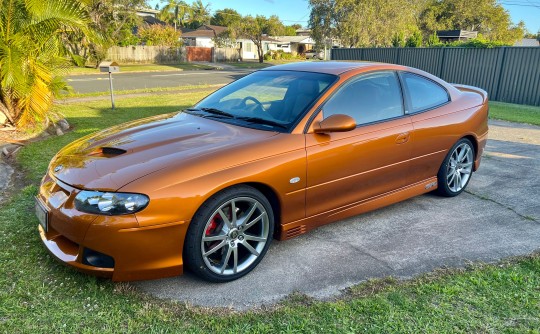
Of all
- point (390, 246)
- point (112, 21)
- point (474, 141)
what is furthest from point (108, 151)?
point (112, 21)

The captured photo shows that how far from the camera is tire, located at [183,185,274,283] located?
9.41 ft

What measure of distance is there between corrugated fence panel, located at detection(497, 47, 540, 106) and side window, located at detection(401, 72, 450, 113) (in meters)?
12.4

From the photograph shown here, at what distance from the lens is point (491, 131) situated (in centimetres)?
894

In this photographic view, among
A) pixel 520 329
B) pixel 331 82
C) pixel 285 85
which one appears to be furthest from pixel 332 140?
pixel 520 329

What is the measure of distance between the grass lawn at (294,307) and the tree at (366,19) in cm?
3244

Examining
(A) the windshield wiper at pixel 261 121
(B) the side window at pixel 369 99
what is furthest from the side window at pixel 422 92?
(A) the windshield wiper at pixel 261 121

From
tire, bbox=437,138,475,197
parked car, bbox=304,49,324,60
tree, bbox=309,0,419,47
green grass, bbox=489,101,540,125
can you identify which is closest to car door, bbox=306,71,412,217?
tire, bbox=437,138,475,197

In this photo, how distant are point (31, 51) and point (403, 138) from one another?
22.7 feet

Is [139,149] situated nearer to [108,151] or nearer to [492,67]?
[108,151]

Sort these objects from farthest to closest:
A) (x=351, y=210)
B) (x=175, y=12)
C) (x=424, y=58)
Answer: (x=175, y=12) → (x=424, y=58) → (x=351, y=210)

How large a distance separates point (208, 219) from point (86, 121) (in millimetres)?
7683

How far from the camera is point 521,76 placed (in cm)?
1495

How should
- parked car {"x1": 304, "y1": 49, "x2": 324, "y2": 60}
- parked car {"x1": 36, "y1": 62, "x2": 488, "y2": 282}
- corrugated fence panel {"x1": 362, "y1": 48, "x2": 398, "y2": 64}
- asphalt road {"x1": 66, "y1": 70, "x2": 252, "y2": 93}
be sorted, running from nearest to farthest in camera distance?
parked car {"x1": 36, "y1": 62, "x2": 488, "y2": 282}
asphalt road {"x1": 66, "y1": 70, "x2": 252, "y2": 93}
corrugated fence panel {"x1": 362, "y1": 48, "x2": 398, "y2": 64}
parked car {"x1": 304, "y1": 49, "x2": 324, "y2": 60}

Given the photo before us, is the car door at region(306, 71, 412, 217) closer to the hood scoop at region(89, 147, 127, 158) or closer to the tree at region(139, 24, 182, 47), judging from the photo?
the hood scoop at region(89, 147, 127, 158)
